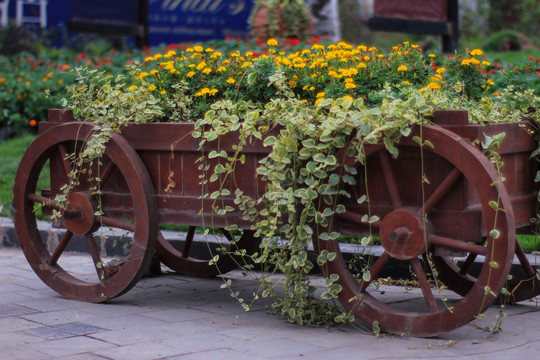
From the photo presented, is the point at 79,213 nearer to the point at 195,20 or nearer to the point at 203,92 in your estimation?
the point at 203,92

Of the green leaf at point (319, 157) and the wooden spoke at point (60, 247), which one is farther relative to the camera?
the wooden spoke at point (60, 247)

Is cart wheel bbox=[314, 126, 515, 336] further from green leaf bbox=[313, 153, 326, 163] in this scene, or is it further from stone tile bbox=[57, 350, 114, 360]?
stone tile bbox=[57, 350, 114, 360]

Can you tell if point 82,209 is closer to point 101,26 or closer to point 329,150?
point 329,150

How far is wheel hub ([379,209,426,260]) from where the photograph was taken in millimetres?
3420

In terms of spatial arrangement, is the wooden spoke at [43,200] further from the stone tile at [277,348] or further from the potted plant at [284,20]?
the potted plant at [284,20]

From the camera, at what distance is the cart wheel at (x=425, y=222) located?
3.29 meters

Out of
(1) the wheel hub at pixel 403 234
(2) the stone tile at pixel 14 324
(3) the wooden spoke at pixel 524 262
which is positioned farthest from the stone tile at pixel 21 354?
(3) the wooden spoke at pixel 524 262

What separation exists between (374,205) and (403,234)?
0.69 ft

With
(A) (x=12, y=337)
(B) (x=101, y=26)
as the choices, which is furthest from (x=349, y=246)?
(B) (x=101, y=26)

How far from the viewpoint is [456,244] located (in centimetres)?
337

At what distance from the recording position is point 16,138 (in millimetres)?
9164

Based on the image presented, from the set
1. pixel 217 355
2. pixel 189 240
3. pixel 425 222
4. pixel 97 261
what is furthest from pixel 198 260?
pixel 425 222

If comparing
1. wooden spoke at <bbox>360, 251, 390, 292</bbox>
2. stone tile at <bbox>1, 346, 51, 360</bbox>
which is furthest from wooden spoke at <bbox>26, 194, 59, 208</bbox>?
wooden spoke at <bbox>360, 251, 390, 292</bbox>

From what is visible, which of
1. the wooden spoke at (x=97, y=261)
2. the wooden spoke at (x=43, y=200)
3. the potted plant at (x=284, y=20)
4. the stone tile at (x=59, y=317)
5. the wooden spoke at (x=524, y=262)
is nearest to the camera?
the stone tile at (x=59, y=317)
